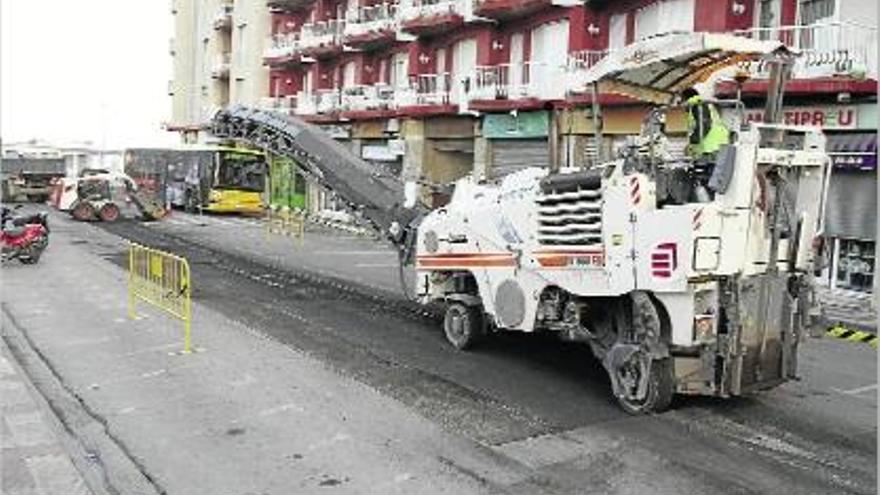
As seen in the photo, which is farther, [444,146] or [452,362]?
[444,146]

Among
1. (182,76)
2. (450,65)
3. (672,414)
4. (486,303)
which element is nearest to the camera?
(672,414)

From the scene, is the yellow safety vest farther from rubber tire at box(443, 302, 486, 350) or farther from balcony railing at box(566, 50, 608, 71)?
balcony railing at box(566, 50, 608, 71)

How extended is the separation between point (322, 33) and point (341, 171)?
2915cm

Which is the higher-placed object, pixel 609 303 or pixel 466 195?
pixel 466 195

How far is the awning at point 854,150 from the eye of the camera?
1742 centimetres

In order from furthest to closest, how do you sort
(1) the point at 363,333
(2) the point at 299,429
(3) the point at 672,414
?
(1) the point at 363,333
(3) the point at 672,414
(2) the point at 299,429

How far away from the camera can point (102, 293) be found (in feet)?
51.8

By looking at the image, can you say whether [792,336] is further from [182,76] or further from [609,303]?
[182,76]

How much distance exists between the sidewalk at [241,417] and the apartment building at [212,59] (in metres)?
32.5

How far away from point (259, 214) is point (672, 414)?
107ft

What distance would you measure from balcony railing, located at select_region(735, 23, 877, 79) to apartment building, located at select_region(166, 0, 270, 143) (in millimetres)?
30574

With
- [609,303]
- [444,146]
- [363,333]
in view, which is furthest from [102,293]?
[444,146]

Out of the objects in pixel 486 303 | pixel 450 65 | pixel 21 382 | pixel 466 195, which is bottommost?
pixel 21 382

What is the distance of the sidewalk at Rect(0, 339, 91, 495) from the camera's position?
21.8 feet
